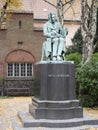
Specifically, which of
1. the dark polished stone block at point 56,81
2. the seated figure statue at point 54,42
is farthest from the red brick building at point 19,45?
the dark polished stone block at point 56,81

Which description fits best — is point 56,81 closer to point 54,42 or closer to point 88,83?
point 54,42

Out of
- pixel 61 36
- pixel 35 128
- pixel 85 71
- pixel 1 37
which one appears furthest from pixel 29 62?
pixel 35 128

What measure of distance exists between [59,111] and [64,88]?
90 centimetres

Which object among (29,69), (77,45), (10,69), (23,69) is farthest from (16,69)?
(77,45)

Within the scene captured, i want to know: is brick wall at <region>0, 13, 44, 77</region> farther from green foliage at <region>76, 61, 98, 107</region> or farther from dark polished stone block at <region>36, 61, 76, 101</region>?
dark polished stone block at <region>36, 61, 76, 101</region>

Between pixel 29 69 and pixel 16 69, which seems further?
pixel 29 69

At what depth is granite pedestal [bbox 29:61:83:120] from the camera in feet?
47.8

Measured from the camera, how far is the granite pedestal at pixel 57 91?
1455 cm

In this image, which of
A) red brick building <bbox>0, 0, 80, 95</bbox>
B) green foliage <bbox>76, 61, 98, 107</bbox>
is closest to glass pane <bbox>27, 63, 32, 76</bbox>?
red brick building <bbox>0, 0, 80, 95</bbox>

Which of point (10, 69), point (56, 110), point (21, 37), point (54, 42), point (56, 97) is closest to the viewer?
point (56, 110)

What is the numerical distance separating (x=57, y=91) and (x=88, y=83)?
206 inches

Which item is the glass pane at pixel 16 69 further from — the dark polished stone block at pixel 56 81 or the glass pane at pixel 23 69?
the dark polished stone block at pixel 56 81

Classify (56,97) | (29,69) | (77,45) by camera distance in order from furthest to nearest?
(29,69)
(77,45)
(56,97)

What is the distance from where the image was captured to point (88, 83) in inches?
778
